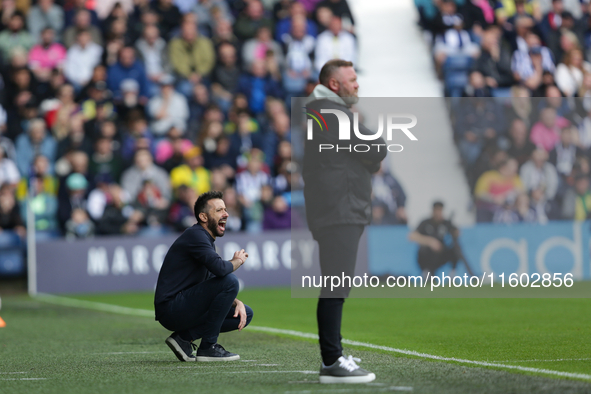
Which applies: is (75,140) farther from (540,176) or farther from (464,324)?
(464,324)

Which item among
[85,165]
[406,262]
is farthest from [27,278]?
[406,262]

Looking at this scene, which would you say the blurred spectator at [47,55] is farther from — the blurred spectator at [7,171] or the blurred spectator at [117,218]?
the blurred spectator at [117,218]

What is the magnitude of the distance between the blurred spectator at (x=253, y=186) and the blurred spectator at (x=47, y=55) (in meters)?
4.20

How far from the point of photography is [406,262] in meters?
13.2

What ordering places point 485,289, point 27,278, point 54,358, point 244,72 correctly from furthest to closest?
point 244,72 → point 27,278 → point 485,289 → point 54,358

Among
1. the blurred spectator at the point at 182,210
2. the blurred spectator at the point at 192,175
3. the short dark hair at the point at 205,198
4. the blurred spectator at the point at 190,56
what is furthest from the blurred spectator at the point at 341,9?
the short dark hair at the point at 205,198

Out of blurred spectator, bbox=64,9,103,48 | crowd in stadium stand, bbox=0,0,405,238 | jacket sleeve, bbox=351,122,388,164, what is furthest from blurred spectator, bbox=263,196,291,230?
jacket sleeve, bbox=351,122,388,164

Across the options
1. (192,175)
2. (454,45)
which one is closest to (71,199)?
(192,175)

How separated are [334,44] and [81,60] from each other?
5.31 meters

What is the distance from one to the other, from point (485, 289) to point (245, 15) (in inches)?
351

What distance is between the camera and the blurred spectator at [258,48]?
19.7 metres

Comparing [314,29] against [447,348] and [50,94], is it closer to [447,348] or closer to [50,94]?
[50,94]

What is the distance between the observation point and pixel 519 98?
17.3 m

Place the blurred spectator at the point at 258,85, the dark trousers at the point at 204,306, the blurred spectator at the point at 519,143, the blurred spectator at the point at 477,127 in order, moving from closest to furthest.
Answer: the dark trousers at the point at 204,306 < the blurred spectator at the point at 519,143 < the blurred spectator at the point at 477,127 < the blurred spectator at the point at 258,85
